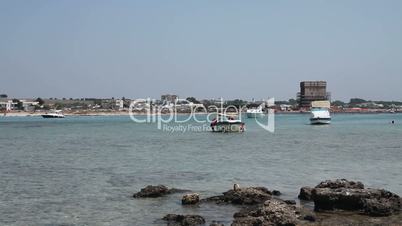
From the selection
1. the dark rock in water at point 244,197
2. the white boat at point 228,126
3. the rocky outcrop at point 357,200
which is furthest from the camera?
the white boat at point 228,126

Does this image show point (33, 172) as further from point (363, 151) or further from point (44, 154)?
point (363, 151)

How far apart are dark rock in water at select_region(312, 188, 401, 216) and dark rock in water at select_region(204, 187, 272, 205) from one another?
2.48 metres

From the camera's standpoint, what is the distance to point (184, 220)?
18234 millimetres

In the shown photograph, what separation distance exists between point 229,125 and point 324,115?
40288 mm

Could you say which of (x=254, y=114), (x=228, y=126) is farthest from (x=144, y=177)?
(x=254, y=114)

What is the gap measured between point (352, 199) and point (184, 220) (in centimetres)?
628

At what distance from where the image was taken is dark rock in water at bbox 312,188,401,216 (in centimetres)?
1947

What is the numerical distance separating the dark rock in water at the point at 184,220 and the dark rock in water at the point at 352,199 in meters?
4.67

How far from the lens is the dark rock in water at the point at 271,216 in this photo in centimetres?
1730

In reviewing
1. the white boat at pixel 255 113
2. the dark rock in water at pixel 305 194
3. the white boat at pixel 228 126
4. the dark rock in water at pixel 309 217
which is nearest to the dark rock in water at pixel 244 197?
the dark rock in water at pixel 305 194

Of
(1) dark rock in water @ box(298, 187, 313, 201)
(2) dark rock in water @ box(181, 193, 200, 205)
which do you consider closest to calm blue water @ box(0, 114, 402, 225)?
(2) dark rock in water @ box(181, 193, 200, 205)

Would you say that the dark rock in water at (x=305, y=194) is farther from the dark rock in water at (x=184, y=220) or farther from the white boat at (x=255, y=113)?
the white boat at (x=255, y=113)

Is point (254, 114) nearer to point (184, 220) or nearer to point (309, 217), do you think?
point (309, 217)

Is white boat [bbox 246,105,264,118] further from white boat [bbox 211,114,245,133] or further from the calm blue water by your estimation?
the calm blue water
